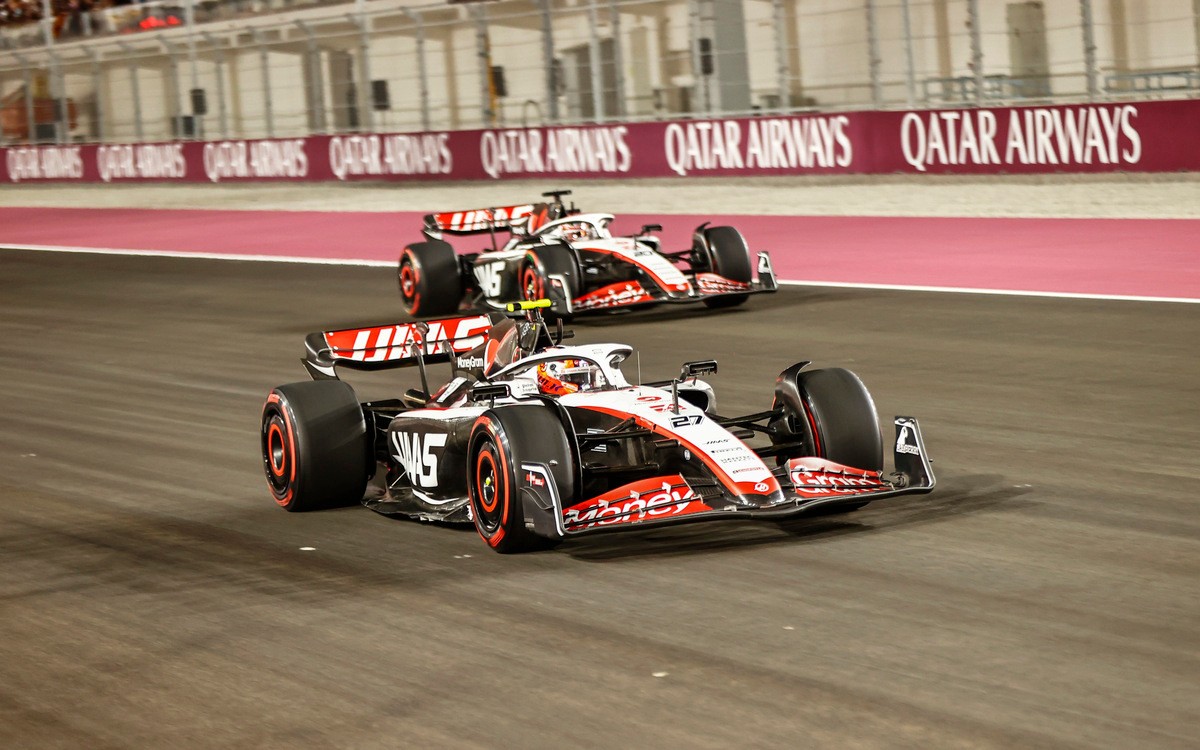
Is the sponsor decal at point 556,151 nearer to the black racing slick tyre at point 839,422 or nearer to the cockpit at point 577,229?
the cockpit at point 577,229

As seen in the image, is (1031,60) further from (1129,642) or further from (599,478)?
(1129,642)

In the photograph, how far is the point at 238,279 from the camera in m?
21.5

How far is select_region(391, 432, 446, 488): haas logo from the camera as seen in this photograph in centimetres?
818

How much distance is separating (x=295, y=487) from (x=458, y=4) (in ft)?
78.5

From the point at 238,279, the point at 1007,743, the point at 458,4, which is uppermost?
the point at 458,4

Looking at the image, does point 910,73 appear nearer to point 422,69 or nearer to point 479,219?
point 479,219

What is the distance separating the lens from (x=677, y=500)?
7176mm

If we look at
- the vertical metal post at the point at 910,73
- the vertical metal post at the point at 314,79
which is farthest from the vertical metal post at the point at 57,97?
the vertical metal post at the point at 910,73

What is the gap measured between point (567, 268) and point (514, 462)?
818cm

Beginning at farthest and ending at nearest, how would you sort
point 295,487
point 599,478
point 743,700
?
point 295,487
point 599,478
point 743,700

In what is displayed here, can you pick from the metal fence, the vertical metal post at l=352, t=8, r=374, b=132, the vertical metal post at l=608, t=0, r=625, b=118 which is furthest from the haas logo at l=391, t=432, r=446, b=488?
the vertical metal post at l=352, t=8, r=374, b=132

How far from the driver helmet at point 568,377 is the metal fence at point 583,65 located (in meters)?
14.5

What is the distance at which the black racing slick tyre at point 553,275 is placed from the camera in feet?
49.6

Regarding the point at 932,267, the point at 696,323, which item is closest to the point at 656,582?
the point at 696,323
